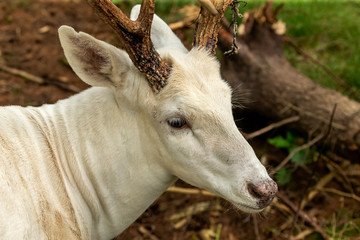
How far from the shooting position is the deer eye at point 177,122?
2705mm

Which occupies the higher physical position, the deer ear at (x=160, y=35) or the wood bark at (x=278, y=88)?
the deer ear at (x=160, y=35)

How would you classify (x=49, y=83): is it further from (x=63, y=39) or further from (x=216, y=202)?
(x=63, y=39)

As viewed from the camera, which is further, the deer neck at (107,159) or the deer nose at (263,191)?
the deer neck at (107,159)

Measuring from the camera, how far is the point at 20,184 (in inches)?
106

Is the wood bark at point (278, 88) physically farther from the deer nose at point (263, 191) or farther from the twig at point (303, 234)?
the deer nose at point (263, 191)

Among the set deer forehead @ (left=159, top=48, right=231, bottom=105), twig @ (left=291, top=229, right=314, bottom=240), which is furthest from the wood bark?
deer forehead @ (left=159, top=48, right=231, bottom=105)

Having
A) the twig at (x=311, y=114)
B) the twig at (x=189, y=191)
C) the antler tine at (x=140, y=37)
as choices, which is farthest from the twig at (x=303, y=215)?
the antler tine at (x=140, y=37)

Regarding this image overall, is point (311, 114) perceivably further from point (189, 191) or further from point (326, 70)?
point (189, 191)

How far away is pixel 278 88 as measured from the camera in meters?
4.93

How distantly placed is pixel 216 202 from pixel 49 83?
2.64 metres

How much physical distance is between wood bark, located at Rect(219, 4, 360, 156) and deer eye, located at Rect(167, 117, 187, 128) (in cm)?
219

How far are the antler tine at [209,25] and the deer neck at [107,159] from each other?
2.07 feet

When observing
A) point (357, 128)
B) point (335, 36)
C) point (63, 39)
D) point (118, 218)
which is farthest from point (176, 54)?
point (335, 36)

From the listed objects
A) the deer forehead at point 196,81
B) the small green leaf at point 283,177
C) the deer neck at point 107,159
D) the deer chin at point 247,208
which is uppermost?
the deer forehead at point 196,81
